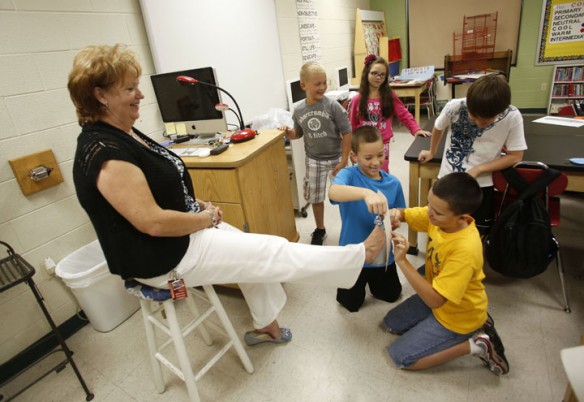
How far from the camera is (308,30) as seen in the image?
4.02 m

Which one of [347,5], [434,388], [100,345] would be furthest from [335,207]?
[347,5]

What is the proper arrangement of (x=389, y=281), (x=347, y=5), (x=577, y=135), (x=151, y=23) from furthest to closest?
1. (x=347, y=5)
2. (x=151, y=23)
3. (x=577, y=135)
4. (x=389, y=281)

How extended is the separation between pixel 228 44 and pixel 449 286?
2.62m

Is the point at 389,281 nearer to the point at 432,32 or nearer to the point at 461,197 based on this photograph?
the point at 461,197

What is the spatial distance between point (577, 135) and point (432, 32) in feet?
15.4

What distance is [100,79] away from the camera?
3.20 ft

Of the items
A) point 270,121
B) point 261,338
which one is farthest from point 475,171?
point 270,121

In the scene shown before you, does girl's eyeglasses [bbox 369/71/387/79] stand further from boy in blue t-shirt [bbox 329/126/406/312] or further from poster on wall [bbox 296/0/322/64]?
poster on wall [bbox 296/0/322/64]

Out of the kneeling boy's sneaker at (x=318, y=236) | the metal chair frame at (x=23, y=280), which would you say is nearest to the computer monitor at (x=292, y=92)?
the kneeling boy's sneaker at (x=318, y=236)

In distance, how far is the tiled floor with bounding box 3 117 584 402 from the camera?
4.42ft

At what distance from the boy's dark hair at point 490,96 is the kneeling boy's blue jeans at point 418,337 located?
3.04 feet

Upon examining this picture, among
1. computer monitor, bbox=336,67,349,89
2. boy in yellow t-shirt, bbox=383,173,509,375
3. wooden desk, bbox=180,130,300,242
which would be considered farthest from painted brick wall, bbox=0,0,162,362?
computer monitor, bbox=336,67,349,89

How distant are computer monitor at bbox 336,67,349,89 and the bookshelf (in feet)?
9.80

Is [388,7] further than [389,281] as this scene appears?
Yes
